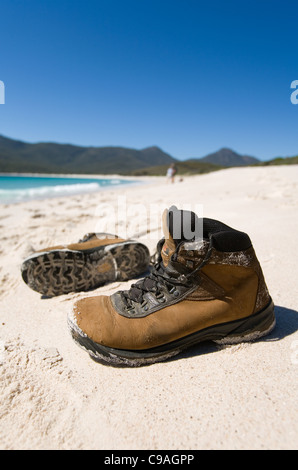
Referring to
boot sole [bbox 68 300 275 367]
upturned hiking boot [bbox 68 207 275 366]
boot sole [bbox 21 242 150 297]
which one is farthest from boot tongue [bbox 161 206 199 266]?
boot sole [bbox 21 242 150 297]

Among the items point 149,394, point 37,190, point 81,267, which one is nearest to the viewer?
point 149,394

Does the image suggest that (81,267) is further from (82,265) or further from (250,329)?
(250,329)

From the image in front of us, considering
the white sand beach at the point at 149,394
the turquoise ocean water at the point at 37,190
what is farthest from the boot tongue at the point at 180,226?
the turquoise ocean water at the point at 37,190

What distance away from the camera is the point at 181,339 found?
3.58 ft

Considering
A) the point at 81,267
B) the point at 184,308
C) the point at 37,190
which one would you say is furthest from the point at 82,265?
the point at 37,190

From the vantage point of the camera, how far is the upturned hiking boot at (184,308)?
1067 millimetres

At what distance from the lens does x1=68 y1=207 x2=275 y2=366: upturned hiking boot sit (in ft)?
3.50

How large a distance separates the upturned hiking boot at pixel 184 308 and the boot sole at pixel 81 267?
0.72 m

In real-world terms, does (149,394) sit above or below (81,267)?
below

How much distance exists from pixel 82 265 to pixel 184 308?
100cm

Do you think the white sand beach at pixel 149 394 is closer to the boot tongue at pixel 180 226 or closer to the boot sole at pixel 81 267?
the boot sole at pixel 81 267

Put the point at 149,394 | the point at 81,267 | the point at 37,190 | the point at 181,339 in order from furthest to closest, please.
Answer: the point at 37,190 → the point at 81,267 → the point at 181,339 → the point at 149,394

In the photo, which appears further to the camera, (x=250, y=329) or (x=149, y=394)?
(x=250, y=329)

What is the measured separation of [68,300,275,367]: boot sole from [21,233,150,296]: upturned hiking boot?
754mm
